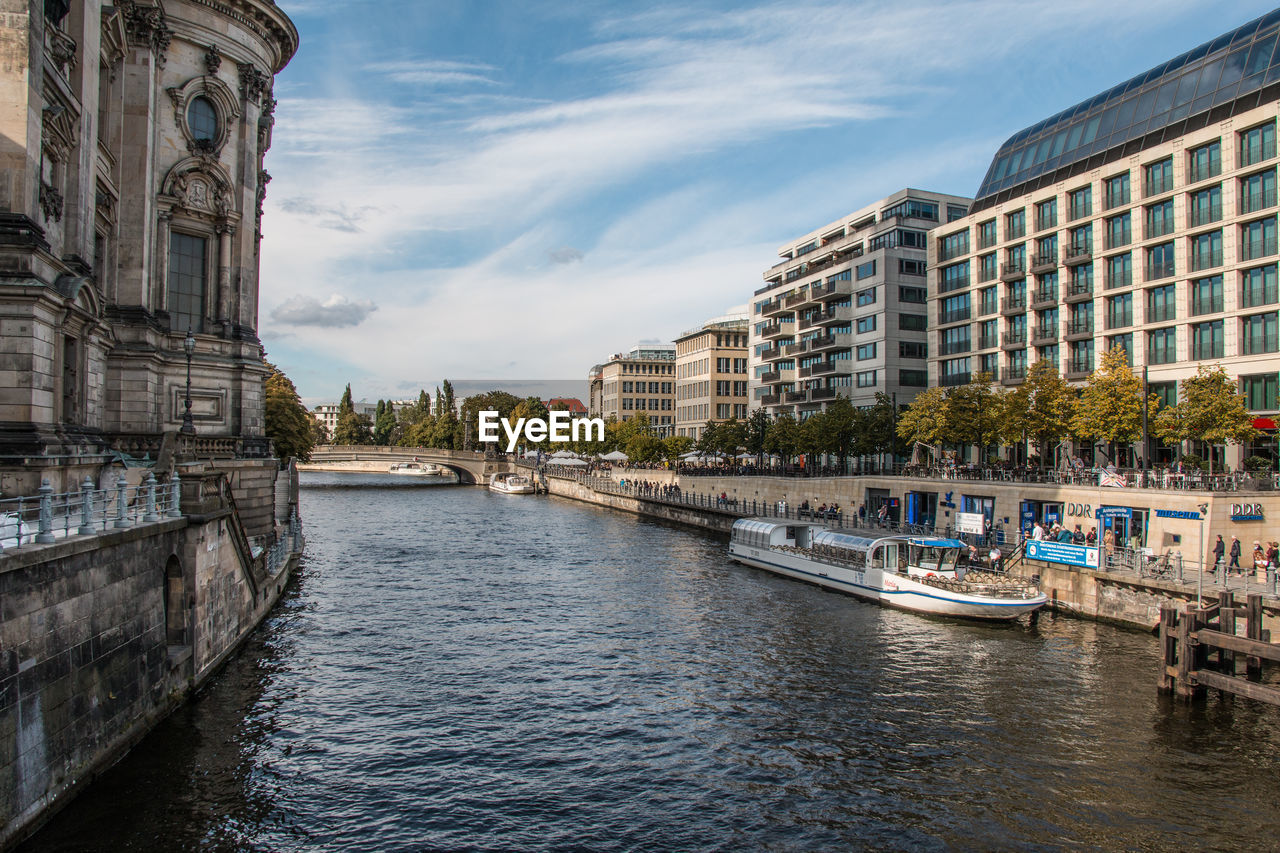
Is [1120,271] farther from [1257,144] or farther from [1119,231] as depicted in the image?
[1257,144]

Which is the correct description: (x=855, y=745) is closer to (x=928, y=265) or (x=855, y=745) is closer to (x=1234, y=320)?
(x=1234, y=320)

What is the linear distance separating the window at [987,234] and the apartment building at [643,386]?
97616 millimetres

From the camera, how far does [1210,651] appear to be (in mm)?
26453

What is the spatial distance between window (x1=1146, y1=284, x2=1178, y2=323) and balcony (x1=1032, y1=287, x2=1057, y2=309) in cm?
733

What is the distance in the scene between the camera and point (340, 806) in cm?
1731

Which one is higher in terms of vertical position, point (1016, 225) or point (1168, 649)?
point (1016, 225)

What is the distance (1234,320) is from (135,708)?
54.6 meters

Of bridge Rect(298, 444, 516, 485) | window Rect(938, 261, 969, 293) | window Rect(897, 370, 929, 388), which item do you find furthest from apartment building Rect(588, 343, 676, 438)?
window Rect(938, 261, 969, 293)

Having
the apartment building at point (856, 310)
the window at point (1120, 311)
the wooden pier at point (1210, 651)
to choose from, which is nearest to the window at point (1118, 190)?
the window at point (1120, 311)

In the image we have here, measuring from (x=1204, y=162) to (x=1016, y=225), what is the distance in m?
15.2

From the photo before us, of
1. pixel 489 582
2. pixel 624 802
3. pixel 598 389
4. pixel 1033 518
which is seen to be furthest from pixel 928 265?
pixel 598 389

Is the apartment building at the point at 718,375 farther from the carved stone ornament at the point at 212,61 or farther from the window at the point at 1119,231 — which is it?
the carved stone ornament at the point at 212,61

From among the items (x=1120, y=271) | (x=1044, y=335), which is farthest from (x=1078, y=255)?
(x=1044, y=335)

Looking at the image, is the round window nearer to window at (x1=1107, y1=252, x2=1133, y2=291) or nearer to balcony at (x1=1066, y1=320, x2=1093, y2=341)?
window at (x1=1107, y1=252, x2=1133, y2=291)
